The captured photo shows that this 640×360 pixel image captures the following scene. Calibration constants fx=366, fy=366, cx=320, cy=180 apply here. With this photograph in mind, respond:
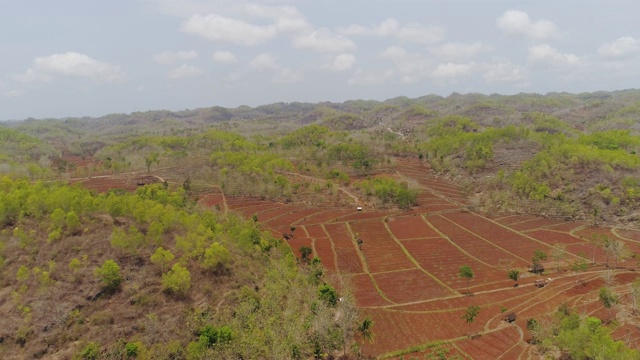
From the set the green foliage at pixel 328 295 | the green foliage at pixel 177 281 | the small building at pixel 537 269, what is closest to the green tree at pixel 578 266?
the small building at pixel 537 269

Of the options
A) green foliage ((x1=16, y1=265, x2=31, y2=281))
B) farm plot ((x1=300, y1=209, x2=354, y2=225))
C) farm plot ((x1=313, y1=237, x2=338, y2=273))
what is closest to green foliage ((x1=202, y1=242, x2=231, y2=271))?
green foliage ((x1=16, y1=265, x2=31, y2=281))

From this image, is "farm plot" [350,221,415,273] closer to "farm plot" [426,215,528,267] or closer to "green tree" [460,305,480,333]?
"farm plot" [426,215,528,267]

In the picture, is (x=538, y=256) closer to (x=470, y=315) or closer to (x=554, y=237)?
(x=554, y=237)

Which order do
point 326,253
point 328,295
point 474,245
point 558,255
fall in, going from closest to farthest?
point 328,295 → point 558,255 → point 326,253 → point 474,245

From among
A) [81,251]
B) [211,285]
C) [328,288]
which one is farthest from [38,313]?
[328,288]

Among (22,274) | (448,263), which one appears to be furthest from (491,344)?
(22,274)
